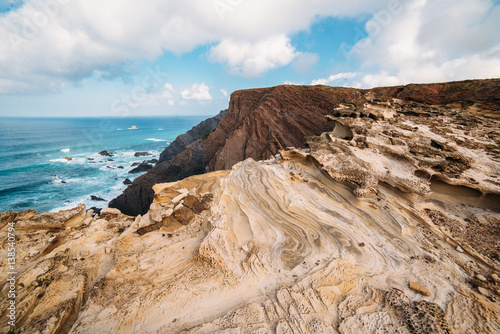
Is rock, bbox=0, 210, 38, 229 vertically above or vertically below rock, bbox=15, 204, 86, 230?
above

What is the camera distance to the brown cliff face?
20797mm

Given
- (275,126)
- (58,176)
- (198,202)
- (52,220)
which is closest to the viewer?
(52,220)

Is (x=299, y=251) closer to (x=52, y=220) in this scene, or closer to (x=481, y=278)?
(x=481, y=278)

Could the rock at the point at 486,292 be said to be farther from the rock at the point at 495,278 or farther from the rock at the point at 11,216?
the rock at the point at 11,216

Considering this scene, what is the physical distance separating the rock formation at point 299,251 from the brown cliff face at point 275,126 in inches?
471

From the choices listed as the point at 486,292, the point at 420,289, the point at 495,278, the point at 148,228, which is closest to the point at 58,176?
the point at 148,228

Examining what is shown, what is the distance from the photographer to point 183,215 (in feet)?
26.1

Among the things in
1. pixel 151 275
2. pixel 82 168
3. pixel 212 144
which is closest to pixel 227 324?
pixel 151 275

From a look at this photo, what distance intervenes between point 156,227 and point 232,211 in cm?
Answer: 311

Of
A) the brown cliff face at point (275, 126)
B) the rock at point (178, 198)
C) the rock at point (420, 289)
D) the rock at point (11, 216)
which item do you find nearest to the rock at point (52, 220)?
the rock at point (11, 216)

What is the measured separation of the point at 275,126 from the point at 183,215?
690 inches

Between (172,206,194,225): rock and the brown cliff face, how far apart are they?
1414cm

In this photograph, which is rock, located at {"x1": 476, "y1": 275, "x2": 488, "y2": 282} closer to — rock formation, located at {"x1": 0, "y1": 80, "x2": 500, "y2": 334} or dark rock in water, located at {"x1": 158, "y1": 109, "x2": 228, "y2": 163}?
rock formation, located at {"x1": 0, "y1": 80, "x2": 500, "y2": 334}

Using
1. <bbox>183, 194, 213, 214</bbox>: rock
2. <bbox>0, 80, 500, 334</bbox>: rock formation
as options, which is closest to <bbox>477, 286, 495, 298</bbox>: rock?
<bbox>0, 80, 500, 334</bbox>: rock formation
